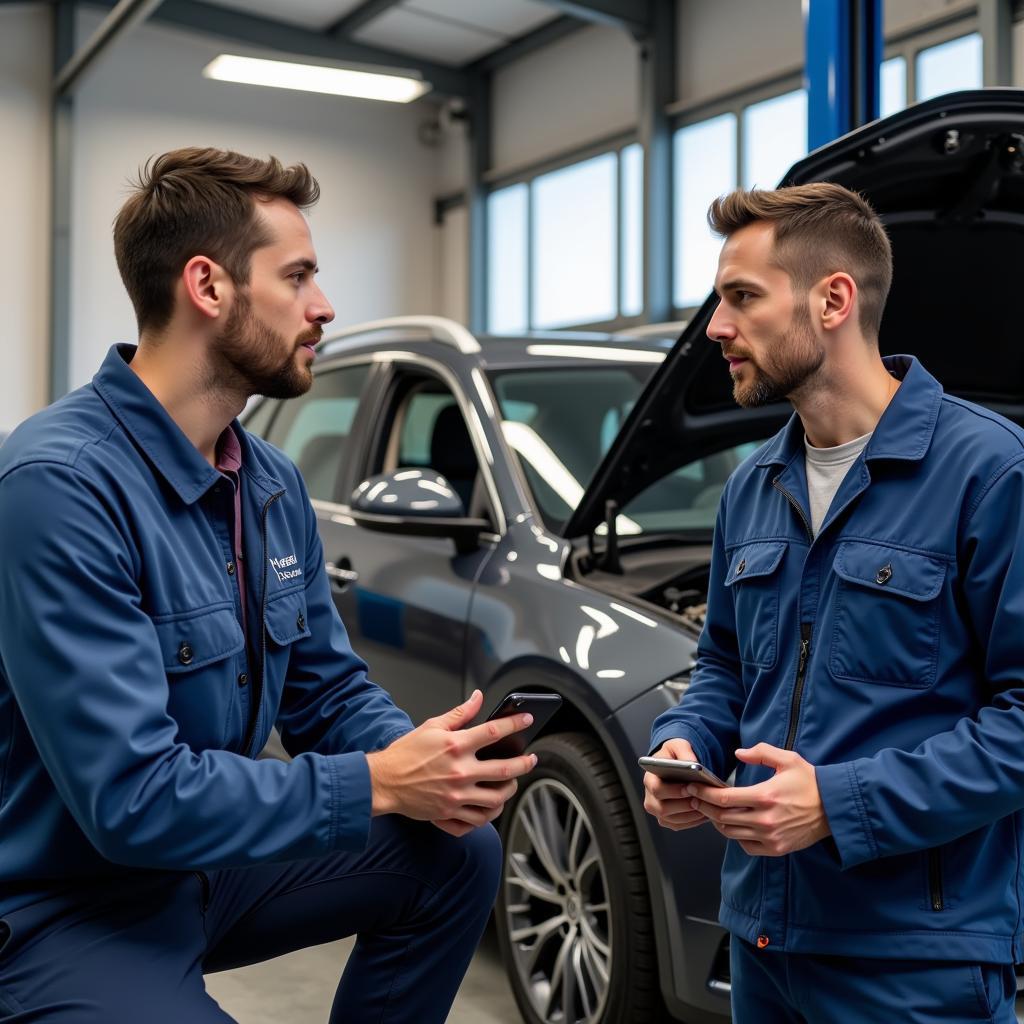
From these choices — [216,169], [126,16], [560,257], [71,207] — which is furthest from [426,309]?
[216,169]

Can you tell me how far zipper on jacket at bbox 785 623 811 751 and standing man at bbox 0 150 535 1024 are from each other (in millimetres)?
345

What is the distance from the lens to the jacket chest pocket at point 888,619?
5.33 feet

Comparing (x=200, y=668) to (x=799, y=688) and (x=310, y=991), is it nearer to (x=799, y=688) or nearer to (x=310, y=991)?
(x=799, y=688)

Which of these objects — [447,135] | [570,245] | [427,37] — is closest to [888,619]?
[570,245]

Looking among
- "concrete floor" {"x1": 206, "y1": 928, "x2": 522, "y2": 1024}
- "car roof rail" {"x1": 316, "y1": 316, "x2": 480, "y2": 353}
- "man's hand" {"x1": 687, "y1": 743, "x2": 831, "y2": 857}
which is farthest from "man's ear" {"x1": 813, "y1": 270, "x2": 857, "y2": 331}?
"car roof rail" {"x1": 316, "y1": 316, "x2": 480, "y2": 353}

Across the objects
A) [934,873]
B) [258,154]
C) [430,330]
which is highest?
[258,154]

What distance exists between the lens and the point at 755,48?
11156mm

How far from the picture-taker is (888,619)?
1645mm

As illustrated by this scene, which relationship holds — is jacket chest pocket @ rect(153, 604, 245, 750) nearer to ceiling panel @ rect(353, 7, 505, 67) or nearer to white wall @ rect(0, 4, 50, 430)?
white wall @ rect(0, 4, 50, 430)

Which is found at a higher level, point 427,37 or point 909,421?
point 427,37

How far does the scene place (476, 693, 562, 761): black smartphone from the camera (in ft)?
5.73

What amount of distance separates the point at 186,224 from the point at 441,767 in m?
0.84

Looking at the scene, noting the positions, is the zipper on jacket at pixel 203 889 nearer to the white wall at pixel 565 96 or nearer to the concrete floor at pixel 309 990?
the concrete floor at pixel 309 990

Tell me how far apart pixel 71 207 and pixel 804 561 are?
43.3ft
